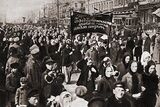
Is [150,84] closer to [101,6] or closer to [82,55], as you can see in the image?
[82,55]

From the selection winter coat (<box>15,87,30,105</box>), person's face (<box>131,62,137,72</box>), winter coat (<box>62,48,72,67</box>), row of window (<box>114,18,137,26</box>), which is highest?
row of window (<box>114,18,137,26</box>)

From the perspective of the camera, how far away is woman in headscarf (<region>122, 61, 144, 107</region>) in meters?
2.61

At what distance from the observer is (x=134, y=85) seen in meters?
2.62

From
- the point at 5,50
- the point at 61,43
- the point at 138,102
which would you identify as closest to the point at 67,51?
the point at 61,43

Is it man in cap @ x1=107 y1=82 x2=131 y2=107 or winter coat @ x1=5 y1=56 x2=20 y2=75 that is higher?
winter coat @ x1=5 y1=56 x2=20 y2=75

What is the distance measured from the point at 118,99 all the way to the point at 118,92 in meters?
0.05

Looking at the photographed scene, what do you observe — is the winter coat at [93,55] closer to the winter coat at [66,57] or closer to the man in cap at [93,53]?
the man in cap at [93,53]

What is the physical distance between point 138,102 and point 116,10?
64cm

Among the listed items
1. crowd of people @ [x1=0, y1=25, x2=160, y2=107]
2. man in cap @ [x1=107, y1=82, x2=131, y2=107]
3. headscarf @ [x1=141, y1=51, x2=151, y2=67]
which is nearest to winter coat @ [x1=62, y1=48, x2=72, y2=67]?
crowd of people @ [x1=0, y1=25, x2=160, y2=107]

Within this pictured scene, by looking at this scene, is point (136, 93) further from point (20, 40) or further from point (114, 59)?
point (20, 40)

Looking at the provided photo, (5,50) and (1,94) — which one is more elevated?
(5,50)

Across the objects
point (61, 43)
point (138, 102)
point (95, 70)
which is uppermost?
point (61, 43)

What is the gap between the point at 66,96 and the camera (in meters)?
2.63

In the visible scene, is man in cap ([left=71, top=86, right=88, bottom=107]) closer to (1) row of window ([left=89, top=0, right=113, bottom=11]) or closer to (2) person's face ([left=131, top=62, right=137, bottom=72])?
(2) person's face ([left=131, top=62, right=137, bottom=72])
